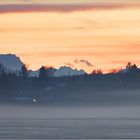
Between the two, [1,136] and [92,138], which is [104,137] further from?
[1,136]

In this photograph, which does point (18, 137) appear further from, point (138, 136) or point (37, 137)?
point (138, 136)

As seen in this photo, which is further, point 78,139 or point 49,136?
point 49,136

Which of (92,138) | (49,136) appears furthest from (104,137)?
(49,136)

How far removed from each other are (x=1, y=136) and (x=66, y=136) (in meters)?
8.44

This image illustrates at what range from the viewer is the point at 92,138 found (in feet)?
388

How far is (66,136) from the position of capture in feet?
410

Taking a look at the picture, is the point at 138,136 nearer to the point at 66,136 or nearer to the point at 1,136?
the point at 66,136

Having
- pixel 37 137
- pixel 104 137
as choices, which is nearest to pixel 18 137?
pixel 37 137

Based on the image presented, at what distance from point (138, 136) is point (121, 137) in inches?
Answer: 139

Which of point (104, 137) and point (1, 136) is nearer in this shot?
point (104, 137)

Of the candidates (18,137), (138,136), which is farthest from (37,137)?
(138,136)

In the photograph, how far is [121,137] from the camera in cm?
12038

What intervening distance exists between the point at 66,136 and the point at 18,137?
5.96 m

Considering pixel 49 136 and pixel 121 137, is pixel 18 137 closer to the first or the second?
pixel 49 136
